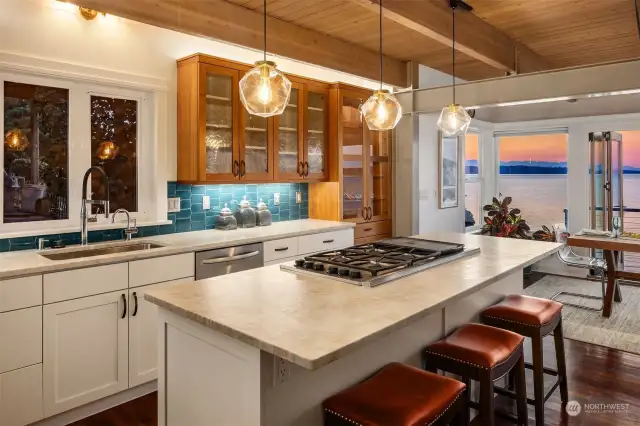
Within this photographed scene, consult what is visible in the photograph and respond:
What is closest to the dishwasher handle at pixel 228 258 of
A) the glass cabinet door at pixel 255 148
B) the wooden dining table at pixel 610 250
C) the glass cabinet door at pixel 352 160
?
the glass cabinet door at pixel 255 148

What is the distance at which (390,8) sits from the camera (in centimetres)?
300

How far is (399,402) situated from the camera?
162 cm

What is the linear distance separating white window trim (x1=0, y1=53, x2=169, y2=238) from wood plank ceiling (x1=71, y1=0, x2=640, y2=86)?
654 millimetres

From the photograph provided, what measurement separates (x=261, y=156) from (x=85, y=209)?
1.50 metres

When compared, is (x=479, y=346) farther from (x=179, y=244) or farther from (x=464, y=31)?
(x=464, y=31)

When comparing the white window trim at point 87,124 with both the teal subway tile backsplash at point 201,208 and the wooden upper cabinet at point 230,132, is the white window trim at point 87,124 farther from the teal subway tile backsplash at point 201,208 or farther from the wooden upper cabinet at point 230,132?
the wooden upper cabinet at point 230,132

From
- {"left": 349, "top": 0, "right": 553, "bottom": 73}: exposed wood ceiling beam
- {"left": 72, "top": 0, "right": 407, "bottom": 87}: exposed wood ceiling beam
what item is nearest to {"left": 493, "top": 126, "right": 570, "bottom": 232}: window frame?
{"left": 349, "top": 0, "right": 553, "bottom": 73}: exposed wood ceiling beam

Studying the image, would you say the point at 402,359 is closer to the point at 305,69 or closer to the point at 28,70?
A: the point at 28,70

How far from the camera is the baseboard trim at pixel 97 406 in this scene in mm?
2662

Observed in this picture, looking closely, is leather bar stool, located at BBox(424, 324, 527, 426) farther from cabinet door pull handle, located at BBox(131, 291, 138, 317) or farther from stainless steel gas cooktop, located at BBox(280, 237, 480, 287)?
cabinet door pull handle, located at BBox(131, 291, 138, 317)

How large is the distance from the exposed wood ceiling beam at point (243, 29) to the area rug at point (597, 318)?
3.03 meters

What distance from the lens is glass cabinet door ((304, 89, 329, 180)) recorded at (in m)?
4.50

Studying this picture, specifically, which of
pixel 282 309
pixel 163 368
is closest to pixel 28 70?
pixel 163 368

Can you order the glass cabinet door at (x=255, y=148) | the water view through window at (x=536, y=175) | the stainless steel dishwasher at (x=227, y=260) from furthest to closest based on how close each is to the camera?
the water view through window at (x=536, y=175)
the glass cabinet door at (x=255, y=148)
the stainless steel dishwasher at (x=227, y=260)
